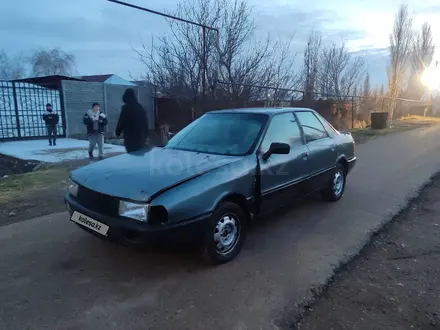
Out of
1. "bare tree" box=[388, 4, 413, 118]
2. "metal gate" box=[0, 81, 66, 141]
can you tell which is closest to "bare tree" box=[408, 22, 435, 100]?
"bare tree" box=[388, 4, 413, 118]

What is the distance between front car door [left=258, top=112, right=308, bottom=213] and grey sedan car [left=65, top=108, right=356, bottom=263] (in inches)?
0.5

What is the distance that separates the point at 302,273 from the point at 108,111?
1345 cm

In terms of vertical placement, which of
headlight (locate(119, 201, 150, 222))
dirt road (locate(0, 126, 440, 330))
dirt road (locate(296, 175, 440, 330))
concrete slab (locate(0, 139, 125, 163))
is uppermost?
headlight (locate(119, 201, 150, 222))

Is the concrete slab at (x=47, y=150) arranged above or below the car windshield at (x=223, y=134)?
below

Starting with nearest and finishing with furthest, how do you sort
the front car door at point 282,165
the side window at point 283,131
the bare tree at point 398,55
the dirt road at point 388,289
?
the dirt road at point 388,289 < the front car door at point 282,165 < the side window at point 283,131 < the bare tree at point 398,55

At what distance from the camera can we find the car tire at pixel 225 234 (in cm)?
306

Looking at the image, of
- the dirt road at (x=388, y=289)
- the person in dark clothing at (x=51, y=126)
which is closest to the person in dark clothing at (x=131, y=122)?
the dirt road at (x=388, y=289)

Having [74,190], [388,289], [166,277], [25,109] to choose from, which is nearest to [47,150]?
[25,109]

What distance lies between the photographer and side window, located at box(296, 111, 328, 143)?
462 cm

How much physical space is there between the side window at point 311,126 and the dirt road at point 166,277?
1135 millimetres

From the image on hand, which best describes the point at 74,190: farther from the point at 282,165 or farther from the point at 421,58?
the point at 421,58

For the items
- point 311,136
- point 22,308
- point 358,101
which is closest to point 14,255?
point 22,308

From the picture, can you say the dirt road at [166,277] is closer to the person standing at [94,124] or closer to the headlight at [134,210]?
the headlight at [134,210]

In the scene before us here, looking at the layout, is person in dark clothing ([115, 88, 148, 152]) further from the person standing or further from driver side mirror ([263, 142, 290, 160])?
driver side mirror ([263, 142, 290, 160])
